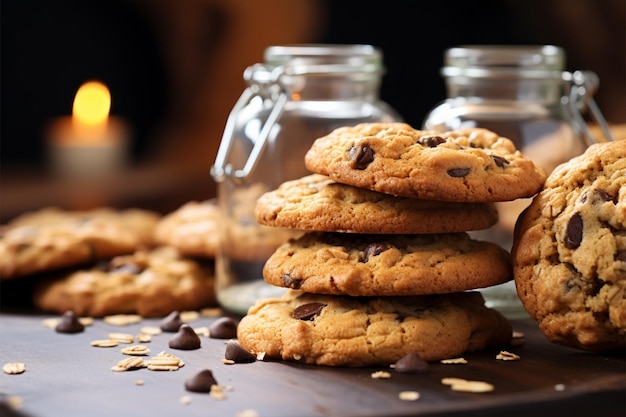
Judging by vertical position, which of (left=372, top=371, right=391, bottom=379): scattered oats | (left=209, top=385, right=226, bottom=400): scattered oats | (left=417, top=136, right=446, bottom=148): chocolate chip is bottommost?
(left=372, top=371, right=391, bottom=379): scattered oats

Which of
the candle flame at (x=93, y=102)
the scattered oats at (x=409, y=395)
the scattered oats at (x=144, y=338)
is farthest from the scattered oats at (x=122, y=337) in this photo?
the candle flame at (x=93, y=102)

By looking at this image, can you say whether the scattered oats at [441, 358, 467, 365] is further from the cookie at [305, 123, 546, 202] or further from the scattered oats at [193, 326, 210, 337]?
the scattered oats at [193, 326, 210, 337]

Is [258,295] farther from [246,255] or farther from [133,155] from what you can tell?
[133,155]

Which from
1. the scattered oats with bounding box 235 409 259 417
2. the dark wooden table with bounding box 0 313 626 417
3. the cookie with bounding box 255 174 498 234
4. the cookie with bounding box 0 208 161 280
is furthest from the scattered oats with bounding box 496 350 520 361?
the cookie with bounding box 0 208 161 280

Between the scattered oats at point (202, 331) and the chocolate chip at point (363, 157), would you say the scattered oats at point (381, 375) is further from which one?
the scattered oats at point (202, 331)

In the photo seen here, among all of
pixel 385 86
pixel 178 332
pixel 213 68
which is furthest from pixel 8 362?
pixel 213 68

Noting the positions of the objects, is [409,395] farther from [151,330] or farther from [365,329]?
[151,330]

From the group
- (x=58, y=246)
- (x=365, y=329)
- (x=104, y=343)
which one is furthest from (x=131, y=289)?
(x=365, y=329)
